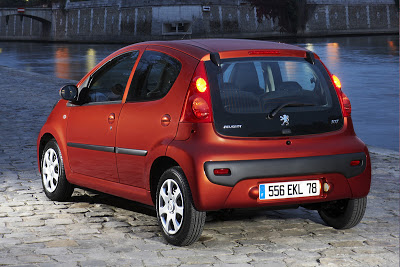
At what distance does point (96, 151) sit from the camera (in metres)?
6.58

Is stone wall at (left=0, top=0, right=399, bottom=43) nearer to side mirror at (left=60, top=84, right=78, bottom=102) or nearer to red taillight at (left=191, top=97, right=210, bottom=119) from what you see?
side mirror at (left=60, top=84, right=78, bottom=102)

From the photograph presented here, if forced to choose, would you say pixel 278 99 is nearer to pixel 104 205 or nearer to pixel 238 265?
pixel 238 265

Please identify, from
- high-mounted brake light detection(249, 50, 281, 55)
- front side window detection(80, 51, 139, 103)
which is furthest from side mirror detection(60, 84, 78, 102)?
high-mounted brake light detection(249, 50, 281, 55)

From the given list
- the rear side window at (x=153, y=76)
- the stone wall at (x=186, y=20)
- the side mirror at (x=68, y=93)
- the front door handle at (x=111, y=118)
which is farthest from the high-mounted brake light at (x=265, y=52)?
the stone wall at (x=186, y=20)

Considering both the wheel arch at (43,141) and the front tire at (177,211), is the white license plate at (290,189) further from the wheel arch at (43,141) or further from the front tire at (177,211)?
the wheel arch at (43,141)

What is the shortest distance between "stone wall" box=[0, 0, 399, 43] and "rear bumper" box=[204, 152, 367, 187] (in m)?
71.1

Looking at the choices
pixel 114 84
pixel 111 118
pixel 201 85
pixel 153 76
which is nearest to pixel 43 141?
pixel 114 84

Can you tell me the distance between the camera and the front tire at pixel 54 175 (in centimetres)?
713

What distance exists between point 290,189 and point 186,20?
248ft

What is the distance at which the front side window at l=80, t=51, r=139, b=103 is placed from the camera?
21.1 feet

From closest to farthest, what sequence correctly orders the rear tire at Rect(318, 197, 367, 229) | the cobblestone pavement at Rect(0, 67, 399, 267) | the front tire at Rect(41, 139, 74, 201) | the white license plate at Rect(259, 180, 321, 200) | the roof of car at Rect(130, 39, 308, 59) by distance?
the cobblestone pavement at Rect(0, 67, 399, 267), the white license plate at Rect(259, 180, 321, 200), the roof of car at Rect(130, 39, 308, 59), the rear tire at Rect(318, 197, 367, 229), the front tire at Rect(41, 139, 74, 201)

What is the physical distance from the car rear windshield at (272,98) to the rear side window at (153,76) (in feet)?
1.22

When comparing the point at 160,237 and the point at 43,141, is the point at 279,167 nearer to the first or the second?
the point at 160,237

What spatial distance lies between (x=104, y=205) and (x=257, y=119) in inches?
82.6
